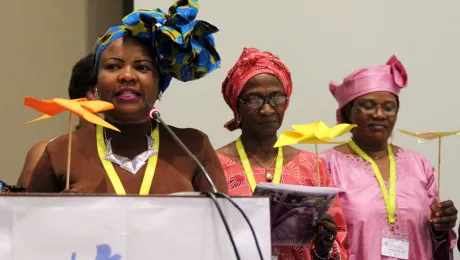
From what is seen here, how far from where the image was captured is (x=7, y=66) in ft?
10.9

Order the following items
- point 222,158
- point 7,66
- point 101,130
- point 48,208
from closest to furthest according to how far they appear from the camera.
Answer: point 48,208 → point 101,130 → point 222,158 → point 7,66

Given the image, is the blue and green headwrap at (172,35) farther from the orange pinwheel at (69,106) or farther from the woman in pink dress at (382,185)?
the woman in pink dress at (382,185)

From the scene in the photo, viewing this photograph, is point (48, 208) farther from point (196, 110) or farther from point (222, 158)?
point (196, 110)

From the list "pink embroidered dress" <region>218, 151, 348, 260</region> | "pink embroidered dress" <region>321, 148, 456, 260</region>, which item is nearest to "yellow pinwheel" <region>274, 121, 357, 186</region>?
"pink embroidered dress" <region>218, 151, 348, 260</region>

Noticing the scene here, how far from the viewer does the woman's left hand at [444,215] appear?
236 centimetres

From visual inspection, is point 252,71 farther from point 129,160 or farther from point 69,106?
point 69,106

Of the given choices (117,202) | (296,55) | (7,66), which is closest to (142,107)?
(117,202)

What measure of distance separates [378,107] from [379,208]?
1.36 ft

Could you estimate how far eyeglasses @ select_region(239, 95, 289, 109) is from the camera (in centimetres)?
224

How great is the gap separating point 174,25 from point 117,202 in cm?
70

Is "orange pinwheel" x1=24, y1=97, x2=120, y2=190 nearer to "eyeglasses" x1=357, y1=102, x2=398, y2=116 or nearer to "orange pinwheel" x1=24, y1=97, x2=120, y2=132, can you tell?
"orange pinwheel" x1=24, y1=97, x2=120, y2=132

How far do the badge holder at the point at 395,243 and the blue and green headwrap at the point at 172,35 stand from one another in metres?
1.10

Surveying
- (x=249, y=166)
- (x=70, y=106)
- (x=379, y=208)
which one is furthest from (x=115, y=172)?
(x=379, y=208)

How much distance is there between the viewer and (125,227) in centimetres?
112
